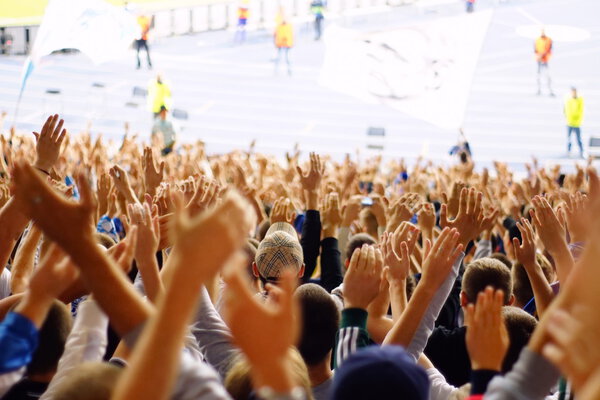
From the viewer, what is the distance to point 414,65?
1059cm

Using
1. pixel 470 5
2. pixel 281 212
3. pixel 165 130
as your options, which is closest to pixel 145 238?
pixel 281 212

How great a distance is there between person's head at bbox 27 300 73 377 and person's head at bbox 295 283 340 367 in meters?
0.76

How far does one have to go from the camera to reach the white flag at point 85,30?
9.69 meters

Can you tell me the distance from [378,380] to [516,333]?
135cm

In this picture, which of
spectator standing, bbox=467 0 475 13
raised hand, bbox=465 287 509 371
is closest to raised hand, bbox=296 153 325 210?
raised hand, bbox=465 287 509 371

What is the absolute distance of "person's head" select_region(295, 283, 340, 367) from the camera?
280 cm

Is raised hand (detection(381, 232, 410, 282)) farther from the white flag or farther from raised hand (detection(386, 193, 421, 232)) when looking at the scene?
the white flag

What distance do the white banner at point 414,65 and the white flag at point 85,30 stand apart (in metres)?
2.65

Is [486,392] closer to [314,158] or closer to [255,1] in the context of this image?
[314,158]

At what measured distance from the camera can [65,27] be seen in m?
9.80

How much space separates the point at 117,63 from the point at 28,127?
731 cm

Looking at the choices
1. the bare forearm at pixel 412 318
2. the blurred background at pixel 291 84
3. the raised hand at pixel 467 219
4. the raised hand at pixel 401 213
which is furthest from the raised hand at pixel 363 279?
the blurred background at pixel 291 84

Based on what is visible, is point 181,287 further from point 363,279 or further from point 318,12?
point 318,12

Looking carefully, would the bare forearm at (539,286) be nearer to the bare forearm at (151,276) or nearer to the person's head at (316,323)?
the person's head at (316,323)
